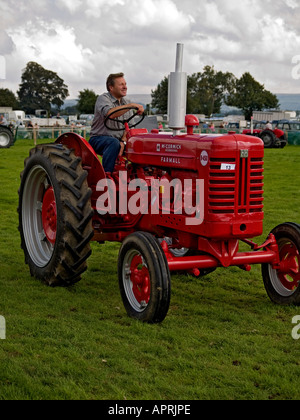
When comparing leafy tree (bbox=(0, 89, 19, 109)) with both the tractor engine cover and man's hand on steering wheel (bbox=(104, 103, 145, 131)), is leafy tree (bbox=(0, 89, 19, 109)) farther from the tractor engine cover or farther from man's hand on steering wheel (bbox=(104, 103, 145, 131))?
the tractor engine cover

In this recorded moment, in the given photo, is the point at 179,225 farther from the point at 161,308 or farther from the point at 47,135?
the point at 47,135

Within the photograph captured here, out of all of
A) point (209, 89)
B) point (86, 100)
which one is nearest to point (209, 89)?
point (209, 89)

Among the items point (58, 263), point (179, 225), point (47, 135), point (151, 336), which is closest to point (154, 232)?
point (179, 225)

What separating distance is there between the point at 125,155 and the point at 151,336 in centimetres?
219

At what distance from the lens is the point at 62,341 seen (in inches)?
175

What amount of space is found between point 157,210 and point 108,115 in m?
1.14

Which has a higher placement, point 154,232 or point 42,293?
point 154,232

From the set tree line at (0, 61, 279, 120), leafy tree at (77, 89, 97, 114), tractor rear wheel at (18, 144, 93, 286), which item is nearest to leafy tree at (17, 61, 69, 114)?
tree line at (0, 61, 279, 120)

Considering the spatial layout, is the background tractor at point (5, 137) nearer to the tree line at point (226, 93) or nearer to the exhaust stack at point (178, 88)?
the exhaust stack at point (178, 88)

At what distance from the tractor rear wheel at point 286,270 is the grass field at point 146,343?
11cm

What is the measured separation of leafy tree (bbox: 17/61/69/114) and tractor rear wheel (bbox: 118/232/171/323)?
91.1 meters

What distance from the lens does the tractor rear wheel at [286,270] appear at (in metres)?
5.32

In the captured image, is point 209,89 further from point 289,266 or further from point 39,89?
point 289,266
